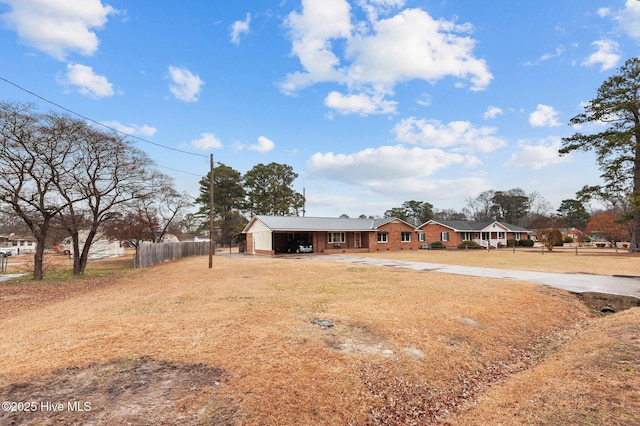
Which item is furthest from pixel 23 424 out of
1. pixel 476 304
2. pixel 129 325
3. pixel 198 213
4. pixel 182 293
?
pixel 198 213

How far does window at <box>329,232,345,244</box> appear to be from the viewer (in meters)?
35.3

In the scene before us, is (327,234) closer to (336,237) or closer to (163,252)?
(336,237)

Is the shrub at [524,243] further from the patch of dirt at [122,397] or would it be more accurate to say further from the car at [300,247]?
the patch of dirt at [122,397]

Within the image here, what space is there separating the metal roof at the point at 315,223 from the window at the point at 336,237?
82 centimetres

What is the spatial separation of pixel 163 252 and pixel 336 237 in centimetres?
1727

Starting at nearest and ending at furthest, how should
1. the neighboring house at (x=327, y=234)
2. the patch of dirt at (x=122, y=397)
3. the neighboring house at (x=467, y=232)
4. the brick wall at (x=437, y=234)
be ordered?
the patch of dirt at (x=122, y=397) < the neighboring house at (x=327, y=234) < the brick wall at (x=437, y=234) < the neighboring house at (x=467, y=232)

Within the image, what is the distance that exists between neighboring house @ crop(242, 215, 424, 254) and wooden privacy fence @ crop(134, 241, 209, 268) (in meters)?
5.66

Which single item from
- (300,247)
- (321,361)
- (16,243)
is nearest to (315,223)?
(300,247)

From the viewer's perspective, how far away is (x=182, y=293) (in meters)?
10.5

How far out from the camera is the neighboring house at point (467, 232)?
44344 mm

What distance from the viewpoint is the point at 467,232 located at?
45.6 meters

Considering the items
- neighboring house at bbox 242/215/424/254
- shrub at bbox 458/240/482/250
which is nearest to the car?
neighboring house at bbox 242/215/424/254

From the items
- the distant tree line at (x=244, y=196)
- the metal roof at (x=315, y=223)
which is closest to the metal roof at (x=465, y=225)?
the metal roof at (x=315, y=223)

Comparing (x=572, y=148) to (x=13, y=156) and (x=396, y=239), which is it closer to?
(x=396, y=239)
